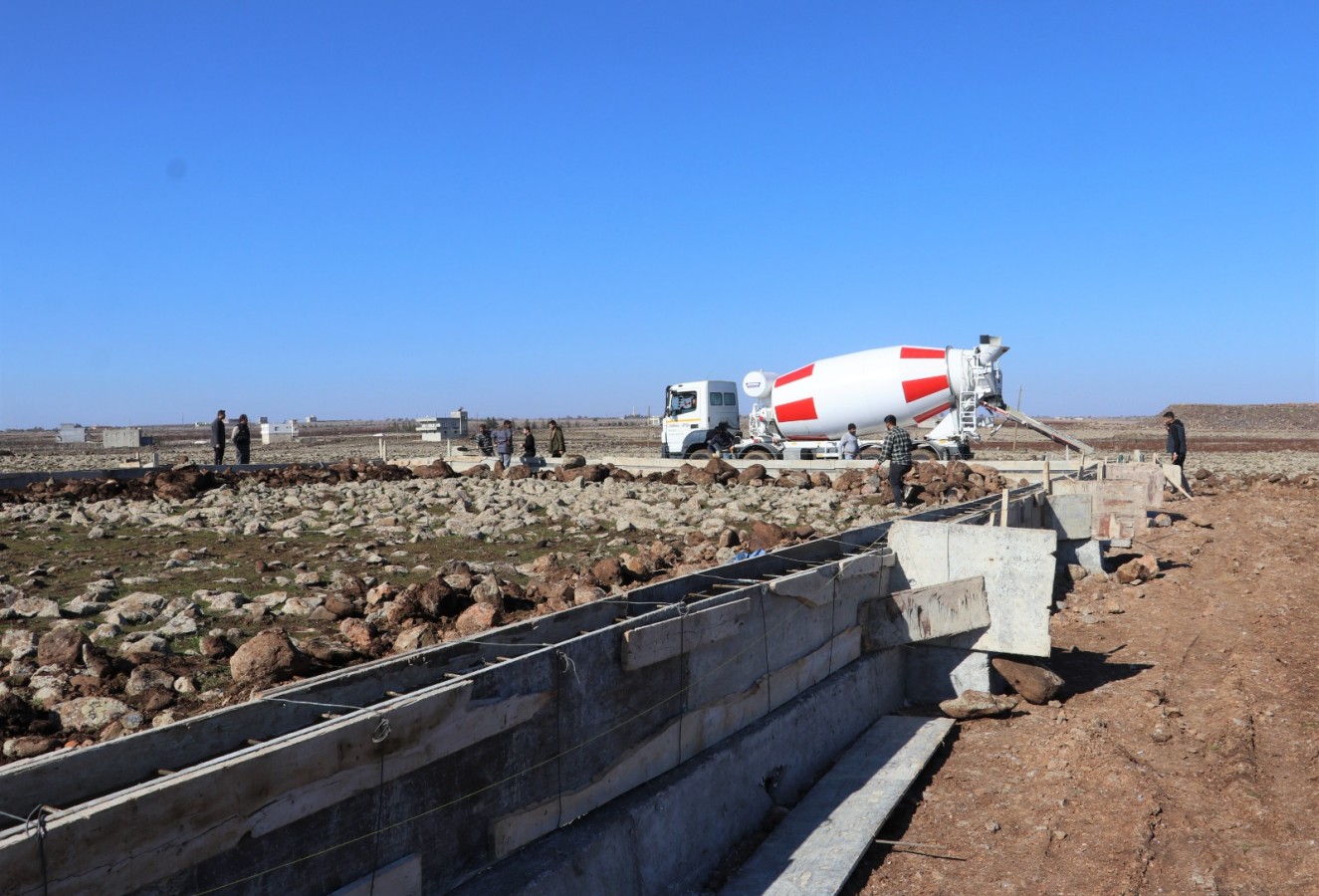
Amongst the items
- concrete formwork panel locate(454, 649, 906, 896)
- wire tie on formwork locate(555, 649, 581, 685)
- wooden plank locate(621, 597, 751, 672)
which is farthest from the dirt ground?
wire tie on formwork locate(555, 649, 581, 685)

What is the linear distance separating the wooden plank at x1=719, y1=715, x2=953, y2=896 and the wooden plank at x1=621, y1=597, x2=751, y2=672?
43.7 inches

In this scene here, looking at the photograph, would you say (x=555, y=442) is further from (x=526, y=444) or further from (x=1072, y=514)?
(x=1072, y=514)

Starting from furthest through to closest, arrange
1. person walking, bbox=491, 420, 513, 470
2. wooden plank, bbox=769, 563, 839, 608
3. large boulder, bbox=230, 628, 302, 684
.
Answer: person walking, bbox=491, 420, 513, 470 < wooden plank, bbox=769, 563, 839, 608 < large boulder, bbox=230, 628, 302, 684

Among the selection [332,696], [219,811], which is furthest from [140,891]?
[332,696]

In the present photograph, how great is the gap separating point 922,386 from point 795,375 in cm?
331

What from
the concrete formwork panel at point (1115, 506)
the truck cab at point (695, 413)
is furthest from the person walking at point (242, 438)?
the concrete formwork panel at point (1115, 506)

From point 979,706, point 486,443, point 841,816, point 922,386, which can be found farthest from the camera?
point 486,443

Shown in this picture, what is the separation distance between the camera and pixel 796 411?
25.2 m

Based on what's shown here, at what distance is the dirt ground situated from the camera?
5139 mm

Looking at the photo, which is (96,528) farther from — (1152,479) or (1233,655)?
(1152,479)

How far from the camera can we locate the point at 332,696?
4.41 meters

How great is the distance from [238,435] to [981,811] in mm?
22327

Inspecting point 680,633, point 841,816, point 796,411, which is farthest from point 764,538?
point 796,411

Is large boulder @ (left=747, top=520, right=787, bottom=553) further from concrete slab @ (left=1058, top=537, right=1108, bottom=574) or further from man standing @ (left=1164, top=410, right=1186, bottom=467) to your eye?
man standing @ (left=1164, top=410, right=1186, bottom=467)
